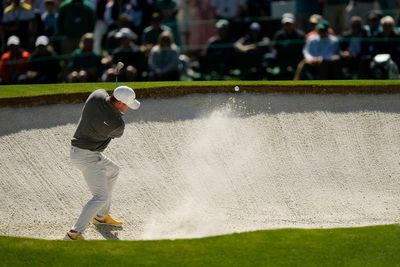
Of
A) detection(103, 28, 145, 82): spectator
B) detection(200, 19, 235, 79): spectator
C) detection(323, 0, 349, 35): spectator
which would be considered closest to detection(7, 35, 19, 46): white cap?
detection(103, 28, 145, 82): spectator

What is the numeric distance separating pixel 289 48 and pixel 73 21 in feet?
14.5

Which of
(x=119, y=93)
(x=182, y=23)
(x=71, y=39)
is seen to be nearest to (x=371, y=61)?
(x=182, y=23)

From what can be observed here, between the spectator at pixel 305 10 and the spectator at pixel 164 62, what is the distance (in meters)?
3.46

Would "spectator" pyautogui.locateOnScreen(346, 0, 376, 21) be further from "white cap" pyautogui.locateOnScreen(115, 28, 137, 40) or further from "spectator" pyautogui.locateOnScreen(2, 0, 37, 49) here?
"spectator" pyautogui.locateOnScreen(2, 0, 37, 49)

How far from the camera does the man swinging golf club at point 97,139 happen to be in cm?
1505

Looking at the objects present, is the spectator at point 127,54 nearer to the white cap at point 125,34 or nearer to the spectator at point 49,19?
the white cap at point 125,34

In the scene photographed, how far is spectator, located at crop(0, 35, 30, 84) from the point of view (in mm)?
23812

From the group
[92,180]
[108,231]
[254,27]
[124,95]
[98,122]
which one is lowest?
[254,27]

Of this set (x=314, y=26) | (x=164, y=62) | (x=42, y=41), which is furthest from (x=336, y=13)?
(x=42, y=41)

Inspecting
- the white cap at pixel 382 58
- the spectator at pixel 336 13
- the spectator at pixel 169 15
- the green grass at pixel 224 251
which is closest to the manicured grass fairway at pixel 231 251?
the green grass at pixel 224 251

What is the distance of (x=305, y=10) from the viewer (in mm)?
26000

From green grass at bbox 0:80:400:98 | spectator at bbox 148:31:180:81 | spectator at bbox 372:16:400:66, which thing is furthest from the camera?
spectator at bbox 372:16:400:66

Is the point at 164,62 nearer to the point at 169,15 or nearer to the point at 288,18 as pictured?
the point at 169,15

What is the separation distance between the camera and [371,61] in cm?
2406
